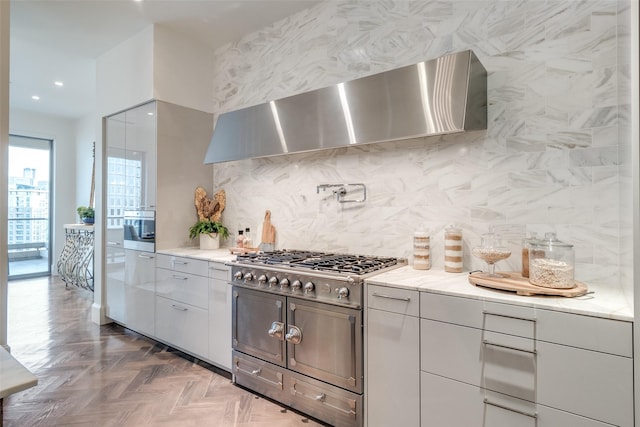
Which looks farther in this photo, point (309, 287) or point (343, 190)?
point (343, 190)

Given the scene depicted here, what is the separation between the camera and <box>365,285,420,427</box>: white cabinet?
5.86 ft

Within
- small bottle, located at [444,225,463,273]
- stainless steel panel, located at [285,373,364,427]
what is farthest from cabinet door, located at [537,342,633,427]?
stainless steel panel, located at [285,373,364,427]

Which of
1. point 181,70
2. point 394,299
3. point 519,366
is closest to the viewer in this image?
point 519,366

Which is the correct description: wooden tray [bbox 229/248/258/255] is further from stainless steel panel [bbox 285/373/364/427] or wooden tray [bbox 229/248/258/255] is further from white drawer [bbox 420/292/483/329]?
white drawer [bbox 420/292/483/329]

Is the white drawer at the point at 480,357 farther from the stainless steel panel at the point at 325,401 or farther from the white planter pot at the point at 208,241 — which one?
the white planter pot at the point at 208,241

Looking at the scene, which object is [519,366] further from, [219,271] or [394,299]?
[219,271]

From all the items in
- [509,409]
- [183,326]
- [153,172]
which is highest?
[153,172]

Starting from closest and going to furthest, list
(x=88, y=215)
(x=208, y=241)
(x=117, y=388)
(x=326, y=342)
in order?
(x=326, y=342) → (x=117, y=388) → (x=208, y=241) → (x=88, y=215)

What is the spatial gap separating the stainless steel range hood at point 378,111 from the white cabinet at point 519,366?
105 cm

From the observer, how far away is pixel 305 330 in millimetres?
2193

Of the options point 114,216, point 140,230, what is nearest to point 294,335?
point 140,230

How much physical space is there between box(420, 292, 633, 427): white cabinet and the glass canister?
0.24 m

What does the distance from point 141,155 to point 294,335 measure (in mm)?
2569

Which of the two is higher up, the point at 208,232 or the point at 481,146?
the point at 481,146
